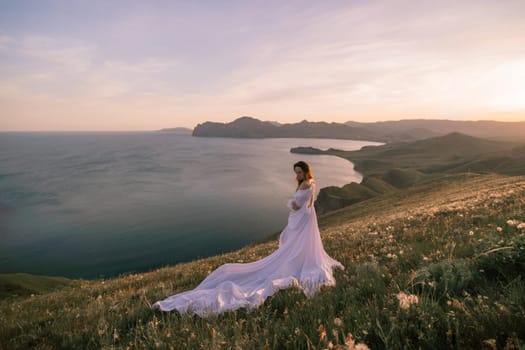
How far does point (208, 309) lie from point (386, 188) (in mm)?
102784

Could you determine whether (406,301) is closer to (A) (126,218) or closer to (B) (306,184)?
(B) (306,184)

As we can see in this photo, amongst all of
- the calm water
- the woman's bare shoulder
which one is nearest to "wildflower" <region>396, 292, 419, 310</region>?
the woman's bare shoulder

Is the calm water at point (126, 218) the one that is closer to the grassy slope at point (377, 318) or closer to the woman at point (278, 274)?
the woman at point (278, 274)

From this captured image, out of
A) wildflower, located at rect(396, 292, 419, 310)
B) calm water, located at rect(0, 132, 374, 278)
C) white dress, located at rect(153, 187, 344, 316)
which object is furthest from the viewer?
calm water, located at rect(0, 132, 374, 278)

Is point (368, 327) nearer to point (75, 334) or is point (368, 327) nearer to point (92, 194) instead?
point (75, 334)

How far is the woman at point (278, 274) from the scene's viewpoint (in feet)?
18.9

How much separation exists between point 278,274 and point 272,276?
0.21 m

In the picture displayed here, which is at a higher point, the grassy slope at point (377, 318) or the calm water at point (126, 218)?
the grassy slope at point (377, 318)

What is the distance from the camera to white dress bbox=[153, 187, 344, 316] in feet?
18.8

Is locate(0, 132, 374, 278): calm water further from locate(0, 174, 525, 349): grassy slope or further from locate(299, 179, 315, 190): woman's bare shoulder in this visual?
locate(0, 174, 525, 349): grassy slope

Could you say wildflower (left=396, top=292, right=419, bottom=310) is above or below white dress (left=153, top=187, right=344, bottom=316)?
above

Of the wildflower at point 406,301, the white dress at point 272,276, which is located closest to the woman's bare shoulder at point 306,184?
the white dress at point 272,276

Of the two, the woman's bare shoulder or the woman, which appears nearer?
the woman

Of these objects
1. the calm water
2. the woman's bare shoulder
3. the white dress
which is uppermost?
the woman's bare shoulder
